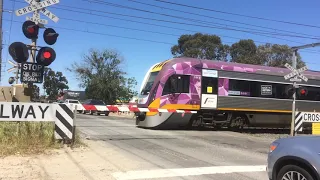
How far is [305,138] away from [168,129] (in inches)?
521

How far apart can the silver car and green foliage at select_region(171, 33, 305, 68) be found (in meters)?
56.7

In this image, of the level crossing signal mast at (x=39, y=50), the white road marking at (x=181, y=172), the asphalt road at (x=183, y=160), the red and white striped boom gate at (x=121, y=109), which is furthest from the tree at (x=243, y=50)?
the white road marking at (x=181, y=172)

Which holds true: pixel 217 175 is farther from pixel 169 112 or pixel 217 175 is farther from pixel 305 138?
pixel 169 112

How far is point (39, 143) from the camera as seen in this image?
32.6 ft

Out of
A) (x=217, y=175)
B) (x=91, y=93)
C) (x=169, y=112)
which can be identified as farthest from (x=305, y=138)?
(x=91, y=93)

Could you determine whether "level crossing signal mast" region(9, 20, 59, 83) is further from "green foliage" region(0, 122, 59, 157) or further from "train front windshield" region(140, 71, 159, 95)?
"train front windshield" region(140, 71, 159, 95)

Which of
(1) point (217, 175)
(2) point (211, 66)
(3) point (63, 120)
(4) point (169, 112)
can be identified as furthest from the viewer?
(2) point (211, 66)

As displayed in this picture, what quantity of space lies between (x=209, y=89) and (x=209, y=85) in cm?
→ 20

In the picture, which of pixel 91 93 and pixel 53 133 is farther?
pixel 91 93

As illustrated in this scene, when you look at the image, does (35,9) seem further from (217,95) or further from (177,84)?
(217,95)

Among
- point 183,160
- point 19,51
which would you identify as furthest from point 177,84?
point 19,51

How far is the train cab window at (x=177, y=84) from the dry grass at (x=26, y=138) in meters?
8.29

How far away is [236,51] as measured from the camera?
66.5 meters

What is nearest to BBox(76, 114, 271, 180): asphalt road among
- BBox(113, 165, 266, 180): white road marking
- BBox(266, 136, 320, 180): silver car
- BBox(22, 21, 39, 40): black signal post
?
BBox(113, 165, 266, 180): white road marking
